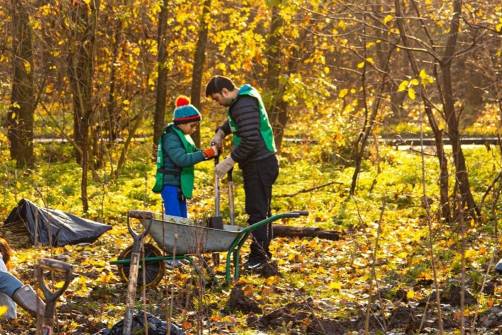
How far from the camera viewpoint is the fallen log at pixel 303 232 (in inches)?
397

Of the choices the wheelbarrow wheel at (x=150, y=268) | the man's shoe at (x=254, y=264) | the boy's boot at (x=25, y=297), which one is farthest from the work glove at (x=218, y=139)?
the boy's boot at (x=25, y=297)

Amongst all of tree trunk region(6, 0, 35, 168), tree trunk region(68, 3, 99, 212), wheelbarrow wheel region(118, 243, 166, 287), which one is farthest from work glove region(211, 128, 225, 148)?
tree trunk region(6, 0, 35, 168)

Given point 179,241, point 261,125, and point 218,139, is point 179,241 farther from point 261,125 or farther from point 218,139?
point 261,125

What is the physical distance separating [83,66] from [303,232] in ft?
12.1

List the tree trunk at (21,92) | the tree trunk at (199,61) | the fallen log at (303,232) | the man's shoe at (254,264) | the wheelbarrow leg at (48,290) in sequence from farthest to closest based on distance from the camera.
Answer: the tree trunk at (199,61), the tree trunk at (21,92), the fallen log at (303,232), the man's shoe at (254,264), the wheelbarrow leg at (48,290)

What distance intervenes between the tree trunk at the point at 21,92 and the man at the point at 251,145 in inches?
233

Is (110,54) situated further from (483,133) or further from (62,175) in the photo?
(483,133)

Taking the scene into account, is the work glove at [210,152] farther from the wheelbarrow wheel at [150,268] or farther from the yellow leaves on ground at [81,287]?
the yellow leaves on ground at [81,287]

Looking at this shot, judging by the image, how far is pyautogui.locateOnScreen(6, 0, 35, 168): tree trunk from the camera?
1351cm

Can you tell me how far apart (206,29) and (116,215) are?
605cm

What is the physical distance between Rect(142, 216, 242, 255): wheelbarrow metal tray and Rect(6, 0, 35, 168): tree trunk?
6.80 m

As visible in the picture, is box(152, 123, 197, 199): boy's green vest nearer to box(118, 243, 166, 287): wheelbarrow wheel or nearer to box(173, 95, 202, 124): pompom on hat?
box(173, 95, 202, 124): pompom on hat

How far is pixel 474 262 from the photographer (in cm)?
794

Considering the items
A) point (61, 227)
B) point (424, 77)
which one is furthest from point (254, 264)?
point (424, 77)
